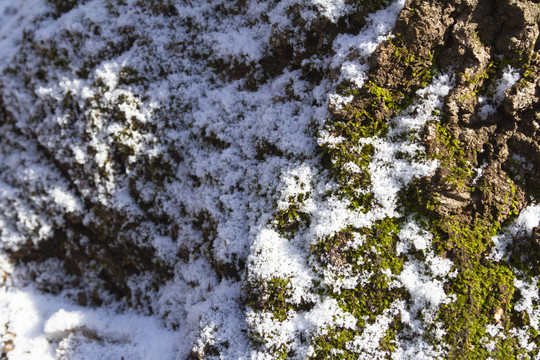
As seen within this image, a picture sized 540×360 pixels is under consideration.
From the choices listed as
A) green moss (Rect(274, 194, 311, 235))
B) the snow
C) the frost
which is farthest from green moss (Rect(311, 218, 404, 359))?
the frost

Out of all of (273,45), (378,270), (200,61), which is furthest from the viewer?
(200,61)

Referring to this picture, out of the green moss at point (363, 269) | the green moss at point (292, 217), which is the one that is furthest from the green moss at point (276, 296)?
the green moss at point (292, 217)

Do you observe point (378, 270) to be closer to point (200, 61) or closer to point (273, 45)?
point (273, 45)

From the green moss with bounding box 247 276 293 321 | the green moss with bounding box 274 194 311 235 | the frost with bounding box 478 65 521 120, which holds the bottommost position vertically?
the green moss with bounding box 247 276 293 321

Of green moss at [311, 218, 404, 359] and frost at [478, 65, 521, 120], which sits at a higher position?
frost at [478, 65, 521, 120]

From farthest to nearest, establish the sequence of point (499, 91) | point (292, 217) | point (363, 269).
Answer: point (292, 217) < point (499, 91) < point (363, 269)

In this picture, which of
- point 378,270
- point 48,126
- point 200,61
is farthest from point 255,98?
point 48,126

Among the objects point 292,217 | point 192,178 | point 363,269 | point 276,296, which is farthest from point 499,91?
point 192,178

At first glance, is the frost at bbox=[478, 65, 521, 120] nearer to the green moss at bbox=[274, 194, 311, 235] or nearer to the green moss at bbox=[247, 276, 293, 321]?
the green moss at bbox=[274, 194, 311, 235]

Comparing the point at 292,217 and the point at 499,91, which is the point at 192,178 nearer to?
the point at 292,217

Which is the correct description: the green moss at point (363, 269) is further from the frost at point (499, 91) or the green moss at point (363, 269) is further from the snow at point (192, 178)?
the frost at point (499, 91)

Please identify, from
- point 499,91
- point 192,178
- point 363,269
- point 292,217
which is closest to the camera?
point 363,269
